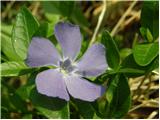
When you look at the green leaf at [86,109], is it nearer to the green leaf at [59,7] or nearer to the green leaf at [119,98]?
the green leaf at [119,98]

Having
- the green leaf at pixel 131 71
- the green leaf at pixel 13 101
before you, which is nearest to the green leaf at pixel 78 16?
the green leaf at pixel 13 101

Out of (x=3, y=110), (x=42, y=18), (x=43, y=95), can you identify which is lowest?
(x=3, y=110)

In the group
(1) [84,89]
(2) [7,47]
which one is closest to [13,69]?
(1) [84,89]

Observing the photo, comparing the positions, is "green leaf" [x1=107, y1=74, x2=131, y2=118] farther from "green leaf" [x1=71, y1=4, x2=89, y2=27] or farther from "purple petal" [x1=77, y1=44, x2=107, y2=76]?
"green leaf" [x1=71, y1=4, x2=89, y2=27]

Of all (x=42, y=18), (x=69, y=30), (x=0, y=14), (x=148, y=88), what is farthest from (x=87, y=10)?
(x=69, y=30)

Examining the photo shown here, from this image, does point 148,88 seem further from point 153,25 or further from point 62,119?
point 62,119
